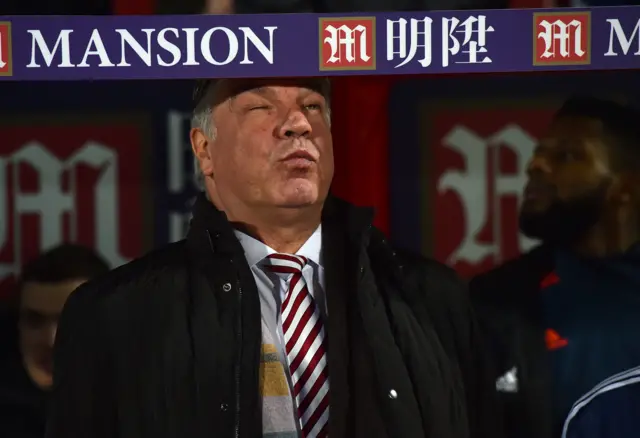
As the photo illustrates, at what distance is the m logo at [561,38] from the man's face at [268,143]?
0.38 m

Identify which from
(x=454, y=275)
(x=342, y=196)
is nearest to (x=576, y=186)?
(x=454, y=275)

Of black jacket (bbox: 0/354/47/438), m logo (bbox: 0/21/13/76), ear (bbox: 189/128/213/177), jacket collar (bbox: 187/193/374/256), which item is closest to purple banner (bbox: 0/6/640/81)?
m logo (bbox: 0/21/13/76)

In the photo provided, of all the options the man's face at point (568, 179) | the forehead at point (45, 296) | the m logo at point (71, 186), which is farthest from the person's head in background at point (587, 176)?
the forehead at point (45, 296)

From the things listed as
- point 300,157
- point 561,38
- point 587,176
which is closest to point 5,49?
point 300,157

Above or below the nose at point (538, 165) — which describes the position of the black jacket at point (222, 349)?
below

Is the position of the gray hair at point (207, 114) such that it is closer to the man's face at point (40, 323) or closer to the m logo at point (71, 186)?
the m logo at point (71, 186)

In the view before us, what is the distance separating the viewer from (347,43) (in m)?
1.57

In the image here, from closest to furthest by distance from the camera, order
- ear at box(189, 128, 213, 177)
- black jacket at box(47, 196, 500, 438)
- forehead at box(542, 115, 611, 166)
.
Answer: black jacket at box(47, 196, 500, 438), ear at box(189, 128, 213, 177), forehead at box(542, 115, 611, 166)

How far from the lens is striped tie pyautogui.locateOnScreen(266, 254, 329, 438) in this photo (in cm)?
157

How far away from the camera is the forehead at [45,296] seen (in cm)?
170

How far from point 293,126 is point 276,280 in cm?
25

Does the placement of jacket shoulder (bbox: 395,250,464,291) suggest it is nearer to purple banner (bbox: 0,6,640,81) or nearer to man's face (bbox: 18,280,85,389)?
purple banner (bbox: 0,6,640,81)

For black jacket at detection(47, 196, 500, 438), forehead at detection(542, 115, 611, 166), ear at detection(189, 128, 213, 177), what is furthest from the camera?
forehead at detection(542, 115, 611, 166)

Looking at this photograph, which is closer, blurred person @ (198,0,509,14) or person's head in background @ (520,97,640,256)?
blurred person @ (198,0,509,14)
